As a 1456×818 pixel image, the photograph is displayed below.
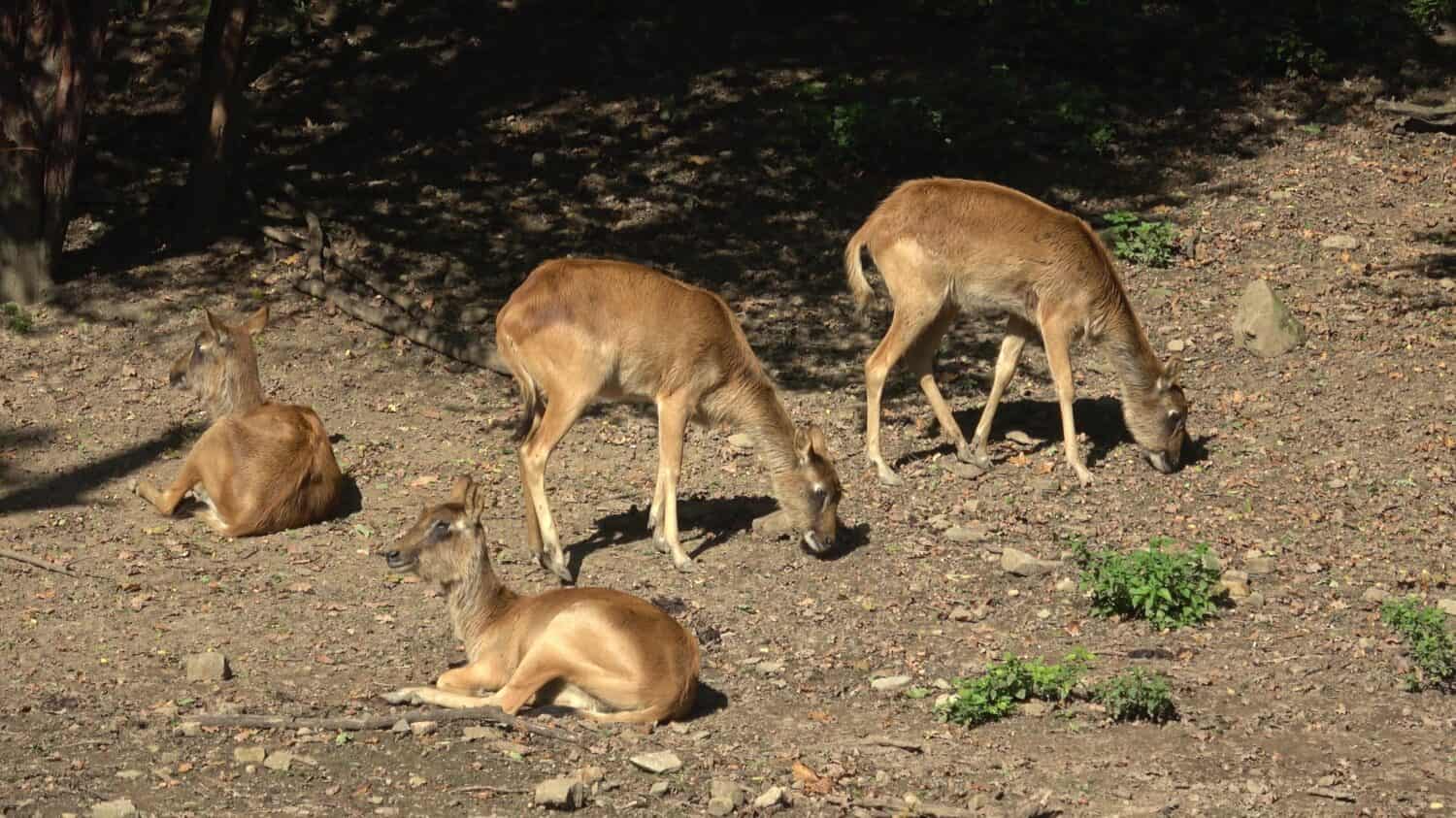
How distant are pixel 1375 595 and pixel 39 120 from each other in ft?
35.9

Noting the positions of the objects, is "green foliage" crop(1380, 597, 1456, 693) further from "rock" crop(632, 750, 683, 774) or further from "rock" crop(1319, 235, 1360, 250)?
"rock" crop(1319, 235, 1360, 250)

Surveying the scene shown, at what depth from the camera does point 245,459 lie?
1109cm

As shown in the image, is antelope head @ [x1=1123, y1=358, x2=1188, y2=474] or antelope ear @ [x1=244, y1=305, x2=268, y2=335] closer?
antelope head @ [x1=1123, y1=358, x2=1188, y2=474]

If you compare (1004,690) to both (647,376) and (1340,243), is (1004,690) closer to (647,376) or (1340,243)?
(647,376)

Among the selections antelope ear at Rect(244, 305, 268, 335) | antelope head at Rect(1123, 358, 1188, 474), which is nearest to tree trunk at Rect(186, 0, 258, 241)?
antelope ear at Rect(244, 305, 268, 335)

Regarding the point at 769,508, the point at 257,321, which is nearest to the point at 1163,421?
the point at 769,508

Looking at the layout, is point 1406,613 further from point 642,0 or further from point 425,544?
point 642,0

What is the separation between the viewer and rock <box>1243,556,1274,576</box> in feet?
33.8

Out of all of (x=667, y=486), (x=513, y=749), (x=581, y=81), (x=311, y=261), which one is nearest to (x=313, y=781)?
(x=513, y=749)

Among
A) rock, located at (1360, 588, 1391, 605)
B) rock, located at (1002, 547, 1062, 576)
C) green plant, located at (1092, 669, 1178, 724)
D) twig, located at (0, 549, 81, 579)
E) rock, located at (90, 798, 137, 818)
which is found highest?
green plant, located at (1092, 669, 1178, 724)

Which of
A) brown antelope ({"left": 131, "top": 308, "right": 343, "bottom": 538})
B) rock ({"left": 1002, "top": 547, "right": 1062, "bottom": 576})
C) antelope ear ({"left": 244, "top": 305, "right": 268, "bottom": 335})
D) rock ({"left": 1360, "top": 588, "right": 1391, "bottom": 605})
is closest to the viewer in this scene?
rock ({"left": 1360, "top": 588, "right": 1391, "bottom": 605})

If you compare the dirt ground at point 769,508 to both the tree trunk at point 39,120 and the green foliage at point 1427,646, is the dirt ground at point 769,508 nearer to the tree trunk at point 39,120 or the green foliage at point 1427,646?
the green foliage at point 1427,646

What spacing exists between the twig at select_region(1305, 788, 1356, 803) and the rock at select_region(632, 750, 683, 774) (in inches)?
110

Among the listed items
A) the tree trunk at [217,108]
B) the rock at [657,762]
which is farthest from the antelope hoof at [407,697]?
the tree trunk at [217,108]
